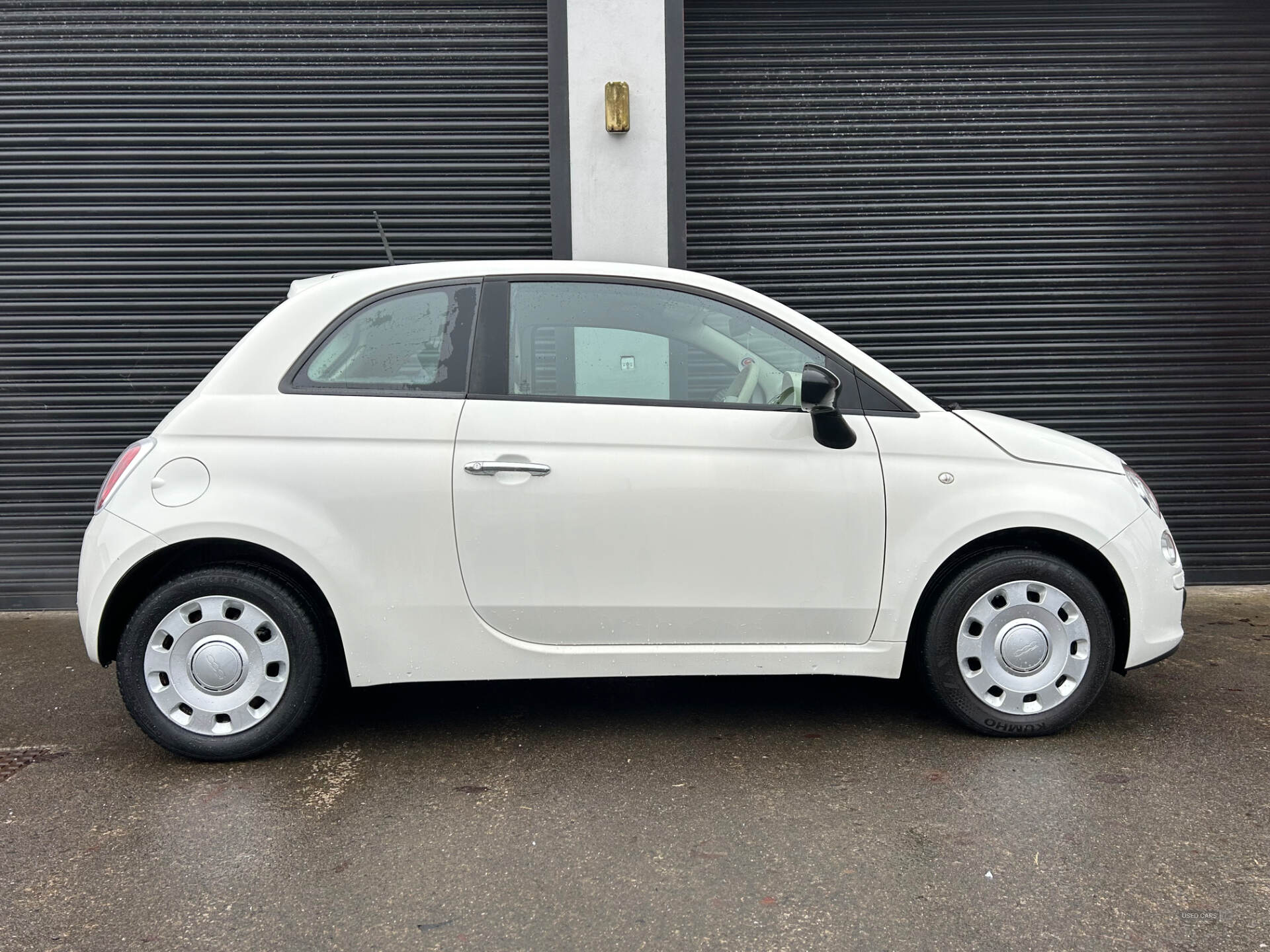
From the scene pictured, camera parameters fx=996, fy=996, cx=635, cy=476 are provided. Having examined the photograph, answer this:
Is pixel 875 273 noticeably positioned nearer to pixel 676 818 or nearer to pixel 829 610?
pixel 829 610

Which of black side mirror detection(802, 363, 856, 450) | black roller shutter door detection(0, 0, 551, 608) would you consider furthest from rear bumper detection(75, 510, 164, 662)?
black roller shutter door detection(0, 0, 551, 608)

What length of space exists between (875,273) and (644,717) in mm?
3560

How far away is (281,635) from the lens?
3.34 meters

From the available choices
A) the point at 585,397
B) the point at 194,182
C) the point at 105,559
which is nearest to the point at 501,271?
the point at 585,397

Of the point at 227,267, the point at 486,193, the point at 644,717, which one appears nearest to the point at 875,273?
the point at 486,193

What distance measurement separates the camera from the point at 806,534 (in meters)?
3.40

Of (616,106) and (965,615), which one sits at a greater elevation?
(616,106)

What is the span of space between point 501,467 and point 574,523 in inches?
12.1

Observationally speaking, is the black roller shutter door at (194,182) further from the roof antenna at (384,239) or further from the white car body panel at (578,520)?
the white car body panel at (578,520)

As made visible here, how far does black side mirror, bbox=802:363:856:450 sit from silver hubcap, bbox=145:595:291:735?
1937 mm

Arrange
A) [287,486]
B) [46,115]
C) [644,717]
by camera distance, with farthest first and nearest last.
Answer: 1. [46,115]
2. [644,717]
3. [287,486]

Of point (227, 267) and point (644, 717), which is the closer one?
point (644, 717)

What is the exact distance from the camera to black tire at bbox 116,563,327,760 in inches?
130

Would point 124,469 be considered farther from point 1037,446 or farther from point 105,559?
point 1037,446
